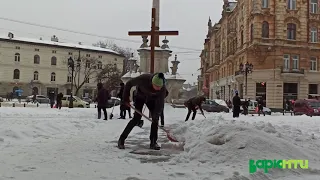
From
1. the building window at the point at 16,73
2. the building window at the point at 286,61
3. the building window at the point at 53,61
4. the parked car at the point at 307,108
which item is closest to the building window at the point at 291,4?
the building window at the point at 286,61

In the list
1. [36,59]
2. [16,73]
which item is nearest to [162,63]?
[16,73]

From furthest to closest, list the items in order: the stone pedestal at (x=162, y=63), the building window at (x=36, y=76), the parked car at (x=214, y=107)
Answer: the building window at (x=36, y=76) → the parked car at (x=214, y=107) → the stone pedestal at (x=162, y=63)

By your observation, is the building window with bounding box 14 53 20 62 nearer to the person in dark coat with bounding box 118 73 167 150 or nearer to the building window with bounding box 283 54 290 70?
the building window with bounding box 283 54 290 70

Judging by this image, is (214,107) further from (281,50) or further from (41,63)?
(41,63)

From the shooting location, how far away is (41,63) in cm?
8244

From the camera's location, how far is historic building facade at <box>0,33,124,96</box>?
7781cm

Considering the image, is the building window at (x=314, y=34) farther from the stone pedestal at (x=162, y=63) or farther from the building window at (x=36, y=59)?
the building window at (x=36, y=59)

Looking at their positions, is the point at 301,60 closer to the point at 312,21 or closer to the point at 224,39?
the point at 312,21

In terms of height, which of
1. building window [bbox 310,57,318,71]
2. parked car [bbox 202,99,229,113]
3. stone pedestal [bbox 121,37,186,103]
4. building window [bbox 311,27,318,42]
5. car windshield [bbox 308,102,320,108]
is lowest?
parked car [bbox 202,99,229,113]

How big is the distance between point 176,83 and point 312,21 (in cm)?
2847

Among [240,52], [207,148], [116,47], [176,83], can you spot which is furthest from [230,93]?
[207,148]

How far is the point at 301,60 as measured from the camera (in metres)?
49.2

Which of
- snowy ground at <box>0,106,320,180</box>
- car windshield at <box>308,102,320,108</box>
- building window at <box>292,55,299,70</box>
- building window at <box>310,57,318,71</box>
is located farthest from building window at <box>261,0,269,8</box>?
snowy ground at <box>0,106,320,180</box>

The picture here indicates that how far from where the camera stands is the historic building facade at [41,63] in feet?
255
